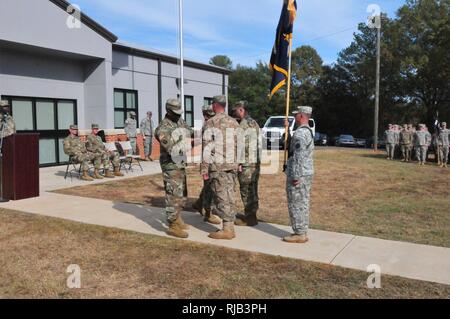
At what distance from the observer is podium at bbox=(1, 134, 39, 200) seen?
326 inches

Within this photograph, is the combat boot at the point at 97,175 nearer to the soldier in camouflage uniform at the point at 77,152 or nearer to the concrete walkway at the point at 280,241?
the soldier in camouflage uniform at the point at 77,152

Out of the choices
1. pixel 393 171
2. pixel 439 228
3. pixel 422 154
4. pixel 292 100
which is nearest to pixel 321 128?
pixel 292 100

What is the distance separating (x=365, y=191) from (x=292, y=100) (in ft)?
154

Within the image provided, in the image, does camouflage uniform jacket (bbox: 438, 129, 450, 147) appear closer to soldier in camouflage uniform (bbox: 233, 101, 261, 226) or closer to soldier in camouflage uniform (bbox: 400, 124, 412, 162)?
soldier in camouflage uniform (bbox: 400, 124, 412, 162)

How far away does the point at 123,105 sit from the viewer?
17250 millimetres

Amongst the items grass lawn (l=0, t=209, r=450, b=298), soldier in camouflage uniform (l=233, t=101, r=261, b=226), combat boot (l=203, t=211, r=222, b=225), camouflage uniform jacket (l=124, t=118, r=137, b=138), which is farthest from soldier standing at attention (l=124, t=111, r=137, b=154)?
grass lawn (l=0, t=209, r=450, b=298)

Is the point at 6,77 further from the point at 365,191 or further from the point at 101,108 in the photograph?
the point at 365,191

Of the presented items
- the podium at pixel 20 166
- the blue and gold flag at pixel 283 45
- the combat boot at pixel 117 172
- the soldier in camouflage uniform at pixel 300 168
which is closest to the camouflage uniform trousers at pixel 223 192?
the soldier in camouflage uniform at pixel 300 168

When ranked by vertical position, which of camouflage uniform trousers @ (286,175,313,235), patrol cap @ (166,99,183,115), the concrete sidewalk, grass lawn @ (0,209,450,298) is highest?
patrol cap @ (166,99,183,115)

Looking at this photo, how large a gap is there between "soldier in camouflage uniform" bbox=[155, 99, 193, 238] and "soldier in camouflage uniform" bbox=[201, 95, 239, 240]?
42cm

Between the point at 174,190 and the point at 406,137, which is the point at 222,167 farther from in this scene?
the point at 406,137

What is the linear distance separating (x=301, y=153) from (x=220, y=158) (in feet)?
3.54

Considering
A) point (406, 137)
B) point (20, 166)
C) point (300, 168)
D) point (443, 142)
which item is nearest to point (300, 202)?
point (300, 168)
